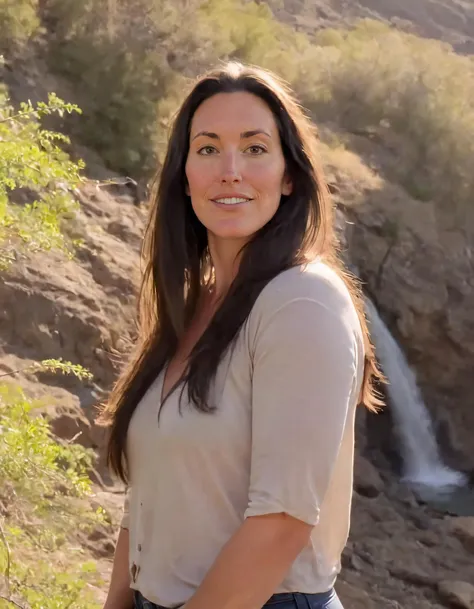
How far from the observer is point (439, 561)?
883 cm

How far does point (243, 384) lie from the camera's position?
1.48 metres

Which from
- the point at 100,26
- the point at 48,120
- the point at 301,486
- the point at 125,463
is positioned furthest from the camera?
the point at 100,26

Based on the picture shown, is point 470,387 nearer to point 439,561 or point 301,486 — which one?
point 439,561

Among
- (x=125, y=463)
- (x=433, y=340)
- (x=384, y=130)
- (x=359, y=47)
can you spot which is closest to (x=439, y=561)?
(x=433, y=340)

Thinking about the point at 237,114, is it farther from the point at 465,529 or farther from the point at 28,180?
the point at 465,529

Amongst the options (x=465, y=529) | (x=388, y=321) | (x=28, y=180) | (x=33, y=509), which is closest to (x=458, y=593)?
(x=465, y=529)

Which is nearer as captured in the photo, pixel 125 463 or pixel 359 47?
pixel 125 463

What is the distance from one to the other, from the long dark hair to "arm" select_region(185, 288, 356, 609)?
142 mm

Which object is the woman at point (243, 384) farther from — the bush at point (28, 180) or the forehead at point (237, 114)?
the bush at point (28, 180)

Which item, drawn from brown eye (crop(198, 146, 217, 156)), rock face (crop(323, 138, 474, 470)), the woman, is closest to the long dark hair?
the woman

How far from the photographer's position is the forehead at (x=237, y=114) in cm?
169

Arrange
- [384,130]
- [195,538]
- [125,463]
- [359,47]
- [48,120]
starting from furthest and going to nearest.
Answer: [359,47]
[384,130]
[48,120]
[125,463]
[195,538]

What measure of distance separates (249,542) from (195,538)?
0.57 ft

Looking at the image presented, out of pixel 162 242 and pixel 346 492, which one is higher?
pixel 162 242
